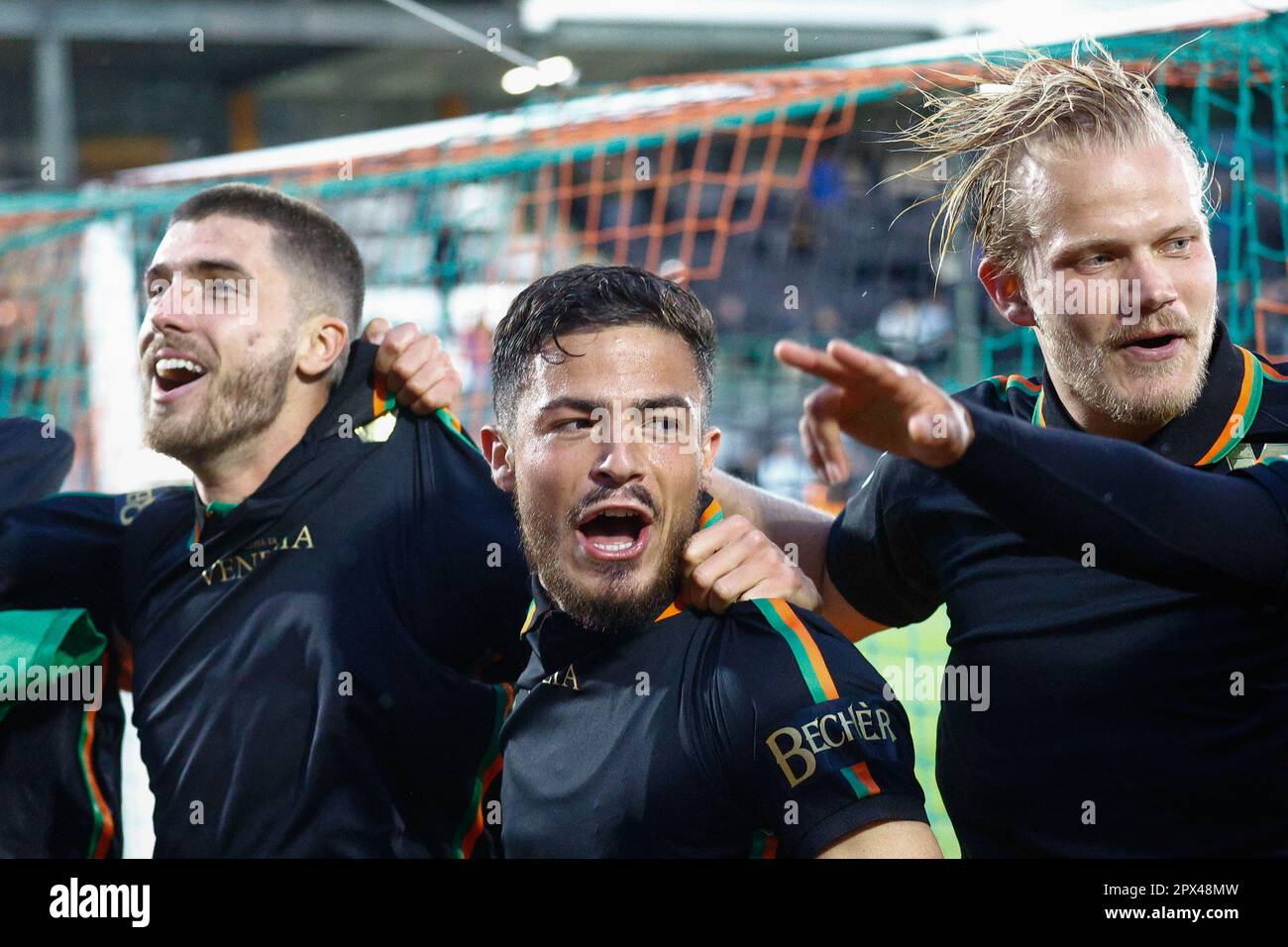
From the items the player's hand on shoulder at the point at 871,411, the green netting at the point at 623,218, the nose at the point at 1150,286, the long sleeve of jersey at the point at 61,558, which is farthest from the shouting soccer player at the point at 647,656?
the green netting at the point at 623,218

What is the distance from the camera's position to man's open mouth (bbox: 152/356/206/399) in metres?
2.14

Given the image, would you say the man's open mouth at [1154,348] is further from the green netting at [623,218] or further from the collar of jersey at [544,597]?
the green netting at [623,218]

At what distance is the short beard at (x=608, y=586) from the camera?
1670 mm

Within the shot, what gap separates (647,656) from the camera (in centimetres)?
167

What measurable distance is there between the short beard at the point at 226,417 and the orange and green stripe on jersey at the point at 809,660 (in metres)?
0.99

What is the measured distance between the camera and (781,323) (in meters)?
9.88

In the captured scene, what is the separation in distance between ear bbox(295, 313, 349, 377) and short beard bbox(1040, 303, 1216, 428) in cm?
120

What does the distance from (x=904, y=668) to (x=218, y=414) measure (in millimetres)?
3196

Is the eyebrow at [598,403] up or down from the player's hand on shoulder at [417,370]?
down

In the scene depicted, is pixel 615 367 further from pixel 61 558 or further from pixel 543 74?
pixel 543 74

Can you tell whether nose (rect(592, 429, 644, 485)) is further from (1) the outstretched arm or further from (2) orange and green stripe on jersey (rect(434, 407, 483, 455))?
(2) orange and green stripe on jersey (rect(434, 407, 483, 455))

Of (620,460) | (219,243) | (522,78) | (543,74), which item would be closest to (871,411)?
(620,460)

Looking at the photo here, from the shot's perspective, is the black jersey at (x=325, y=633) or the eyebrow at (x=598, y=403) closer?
the eyebrow at (x=598, y=403)
